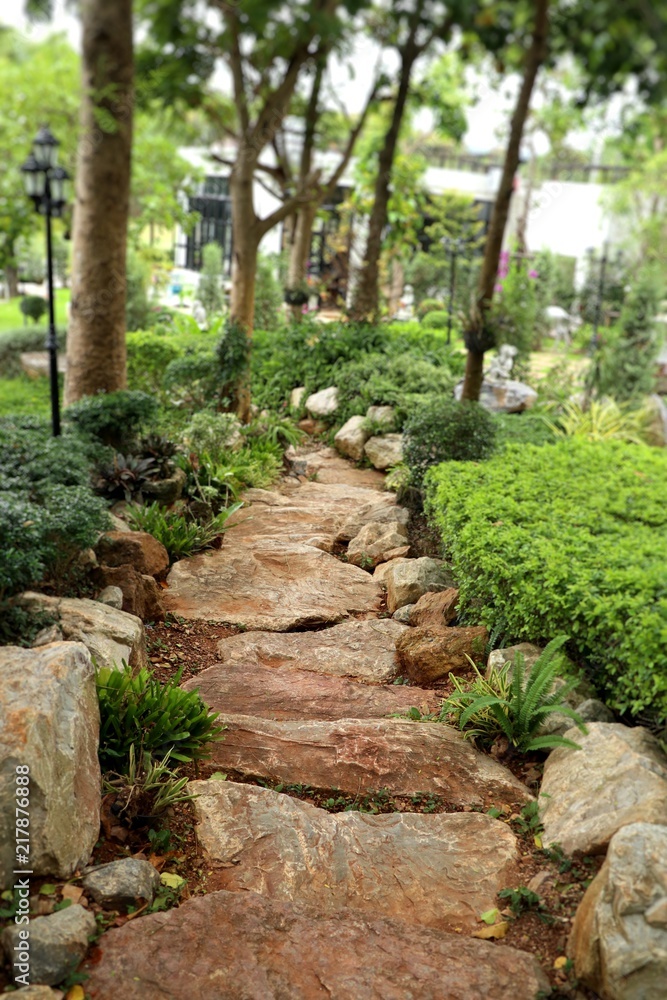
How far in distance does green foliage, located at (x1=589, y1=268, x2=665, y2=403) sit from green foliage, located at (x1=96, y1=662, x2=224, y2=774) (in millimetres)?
8952

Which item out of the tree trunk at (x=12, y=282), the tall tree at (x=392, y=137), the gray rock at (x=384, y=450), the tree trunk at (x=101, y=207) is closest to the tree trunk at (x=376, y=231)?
the tall tree at (x=392, y=137)

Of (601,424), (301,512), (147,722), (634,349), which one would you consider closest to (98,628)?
(147,722)

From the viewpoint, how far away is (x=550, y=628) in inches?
151

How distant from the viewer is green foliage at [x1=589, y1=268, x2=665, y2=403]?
11.6 meters

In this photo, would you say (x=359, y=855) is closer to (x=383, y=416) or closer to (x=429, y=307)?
(x=383, y=416)

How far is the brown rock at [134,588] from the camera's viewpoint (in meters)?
4.76

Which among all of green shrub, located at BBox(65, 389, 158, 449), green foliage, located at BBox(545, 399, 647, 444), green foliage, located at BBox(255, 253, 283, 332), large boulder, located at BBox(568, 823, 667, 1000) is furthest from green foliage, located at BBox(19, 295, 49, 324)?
large boulder, located at BBox(568, 823, 667, 1000)

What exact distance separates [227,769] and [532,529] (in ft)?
6.83

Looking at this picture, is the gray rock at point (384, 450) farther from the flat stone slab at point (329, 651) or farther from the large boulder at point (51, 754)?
the large boulder at point (51, 754)

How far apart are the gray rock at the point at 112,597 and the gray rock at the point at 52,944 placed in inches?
91.9

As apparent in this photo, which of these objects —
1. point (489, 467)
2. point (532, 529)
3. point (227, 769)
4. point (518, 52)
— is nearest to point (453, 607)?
point (532, 529)

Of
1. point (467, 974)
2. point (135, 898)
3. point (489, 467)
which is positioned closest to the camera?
point (467, 974)

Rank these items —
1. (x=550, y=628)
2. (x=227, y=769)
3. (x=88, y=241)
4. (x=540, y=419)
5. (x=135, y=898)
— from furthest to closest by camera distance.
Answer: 1. (x=540, y=419)
2. (x=88, y=241)
3. (x=550, y=628)
4. (x=227, y=769)
5. (x=135, y=898)

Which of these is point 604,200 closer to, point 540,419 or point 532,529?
point 540,419
